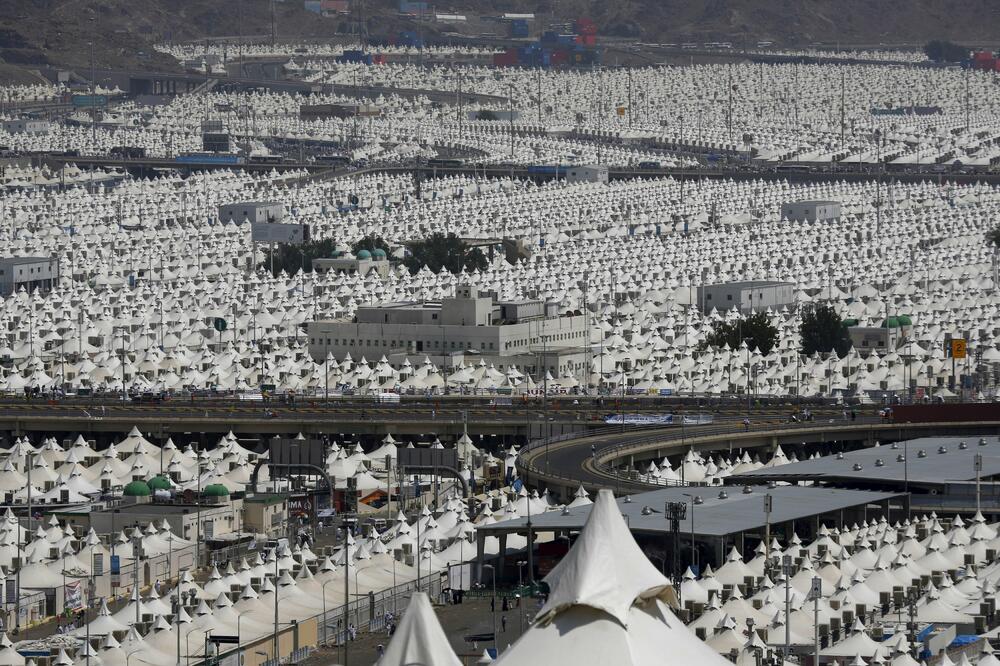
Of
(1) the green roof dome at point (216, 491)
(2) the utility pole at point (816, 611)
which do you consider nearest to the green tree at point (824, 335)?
(1) the green roof dome at point (216, 491)

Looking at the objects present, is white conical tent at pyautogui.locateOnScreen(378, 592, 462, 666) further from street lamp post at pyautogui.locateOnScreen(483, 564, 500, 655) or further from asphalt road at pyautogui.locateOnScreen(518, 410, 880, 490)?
asphalt road at pyautogui.locateOnScreen(518, 410, 880, 490)

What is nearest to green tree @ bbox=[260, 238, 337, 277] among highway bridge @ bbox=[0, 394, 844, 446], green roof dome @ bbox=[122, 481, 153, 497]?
highway bridge @ bbox=[0, 394, 844, 446]

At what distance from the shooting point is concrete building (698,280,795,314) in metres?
138

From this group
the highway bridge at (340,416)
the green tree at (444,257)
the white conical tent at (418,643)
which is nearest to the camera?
the white conical tent at (418,643)

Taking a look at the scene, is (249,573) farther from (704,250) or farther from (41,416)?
(704,250)

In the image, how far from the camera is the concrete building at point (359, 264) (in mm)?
152500

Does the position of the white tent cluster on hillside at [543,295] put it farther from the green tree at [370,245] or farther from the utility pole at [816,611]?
the utility pole at [816,611]

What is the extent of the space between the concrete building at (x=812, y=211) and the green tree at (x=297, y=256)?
37542 millimetres

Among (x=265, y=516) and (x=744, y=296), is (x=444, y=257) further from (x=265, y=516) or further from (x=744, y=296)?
(x=265, y=516)

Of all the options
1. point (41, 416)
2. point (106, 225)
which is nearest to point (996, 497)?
→ point (41, 416)

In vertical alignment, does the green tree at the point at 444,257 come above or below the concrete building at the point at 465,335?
above

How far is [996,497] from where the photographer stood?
7938 centimetres

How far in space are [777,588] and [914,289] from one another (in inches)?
3241

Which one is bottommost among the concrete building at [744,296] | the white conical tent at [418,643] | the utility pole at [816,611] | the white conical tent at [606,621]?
the utility pole at [816,611]
